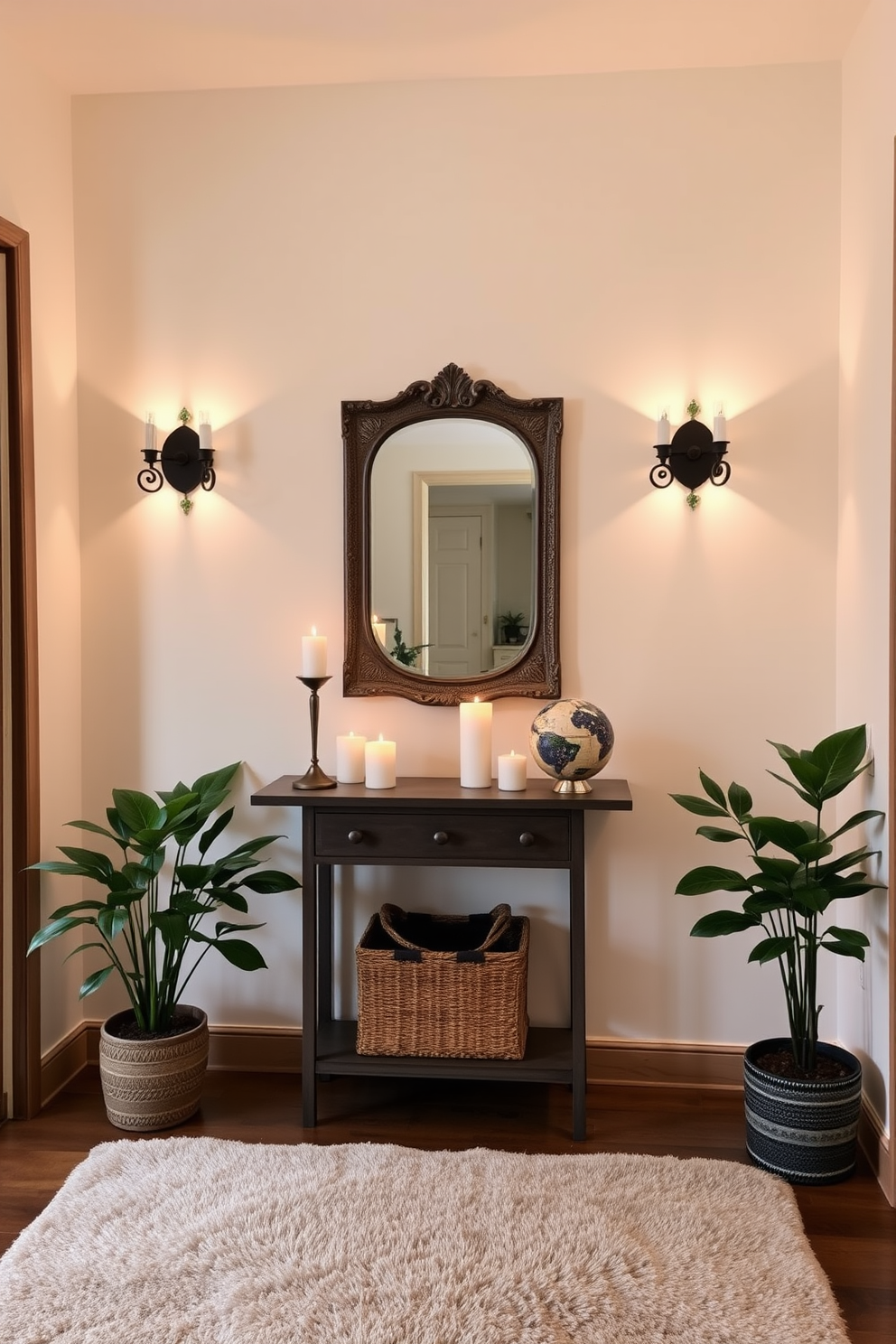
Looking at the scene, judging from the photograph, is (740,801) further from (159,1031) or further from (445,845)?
(159,1031)

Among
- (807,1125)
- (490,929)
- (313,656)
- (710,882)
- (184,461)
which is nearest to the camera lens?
(807,1125)

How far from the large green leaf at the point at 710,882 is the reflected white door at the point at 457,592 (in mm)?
789

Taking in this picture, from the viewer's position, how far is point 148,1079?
248 centimetres

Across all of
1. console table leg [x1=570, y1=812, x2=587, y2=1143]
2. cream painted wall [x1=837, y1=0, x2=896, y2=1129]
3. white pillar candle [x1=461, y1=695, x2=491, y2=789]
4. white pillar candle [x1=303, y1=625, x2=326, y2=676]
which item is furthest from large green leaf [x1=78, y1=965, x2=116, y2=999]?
cream painted wall [x1=837, y1=0, x2=896, y2=1129]

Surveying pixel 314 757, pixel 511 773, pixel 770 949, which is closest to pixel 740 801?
pixel 770 949

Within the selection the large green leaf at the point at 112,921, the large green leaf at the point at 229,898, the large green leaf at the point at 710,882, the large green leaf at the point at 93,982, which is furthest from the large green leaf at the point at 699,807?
the large green leaf at the point at 93,982

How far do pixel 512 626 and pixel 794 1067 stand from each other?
1289 mm

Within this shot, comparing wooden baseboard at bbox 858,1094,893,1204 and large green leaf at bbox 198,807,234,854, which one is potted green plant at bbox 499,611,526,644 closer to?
large green leaf at bbox 198,807,234,854

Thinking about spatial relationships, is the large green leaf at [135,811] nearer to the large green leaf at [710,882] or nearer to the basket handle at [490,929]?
the basket handle at [490,929]

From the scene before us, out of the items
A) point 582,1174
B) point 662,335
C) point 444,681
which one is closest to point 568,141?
point 662,335

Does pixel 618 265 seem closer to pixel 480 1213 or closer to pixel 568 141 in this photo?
pixel 568 141

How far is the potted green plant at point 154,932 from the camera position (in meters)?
2.45

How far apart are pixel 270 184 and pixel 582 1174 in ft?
8.64

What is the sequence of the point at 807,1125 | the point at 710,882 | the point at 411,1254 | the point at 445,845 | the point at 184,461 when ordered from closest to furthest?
the point at 411,1254, the point at 807,1125, the point at 710,882, the point at 445,845, the point at 184,461
